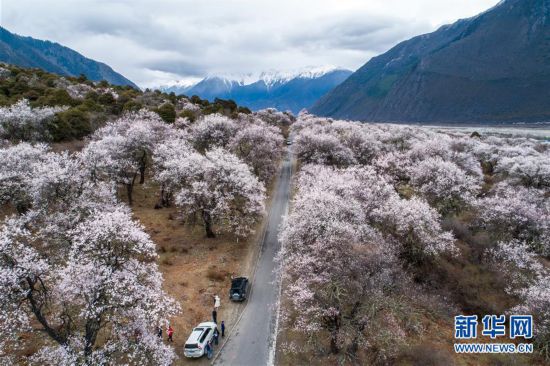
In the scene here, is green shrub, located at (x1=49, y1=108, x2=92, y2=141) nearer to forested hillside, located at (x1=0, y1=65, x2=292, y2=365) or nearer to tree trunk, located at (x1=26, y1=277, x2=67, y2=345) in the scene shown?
forested hillside, located at (x1=0, y1=65, x2=292, y2=365)

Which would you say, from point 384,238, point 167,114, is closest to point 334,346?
point 384,238

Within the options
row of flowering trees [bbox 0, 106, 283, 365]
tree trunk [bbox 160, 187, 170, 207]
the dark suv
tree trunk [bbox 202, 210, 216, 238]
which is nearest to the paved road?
the dark suv

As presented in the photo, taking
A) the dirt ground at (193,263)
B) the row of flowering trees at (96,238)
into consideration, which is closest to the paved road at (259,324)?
the dirt ground at (193,263)

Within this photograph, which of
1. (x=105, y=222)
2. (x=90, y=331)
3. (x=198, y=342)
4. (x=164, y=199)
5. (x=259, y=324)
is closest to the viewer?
(x=90, y=331)

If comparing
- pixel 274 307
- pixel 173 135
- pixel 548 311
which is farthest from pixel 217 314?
pixel 173 135

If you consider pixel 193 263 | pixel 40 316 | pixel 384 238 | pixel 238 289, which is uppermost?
pixel 40 316

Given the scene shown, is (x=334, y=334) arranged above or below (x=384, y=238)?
below

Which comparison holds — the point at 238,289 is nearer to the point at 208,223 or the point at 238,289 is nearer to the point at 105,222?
the point at 208,223

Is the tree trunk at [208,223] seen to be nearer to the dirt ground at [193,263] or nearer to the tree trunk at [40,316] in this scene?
the dirt ground at [193,263]
